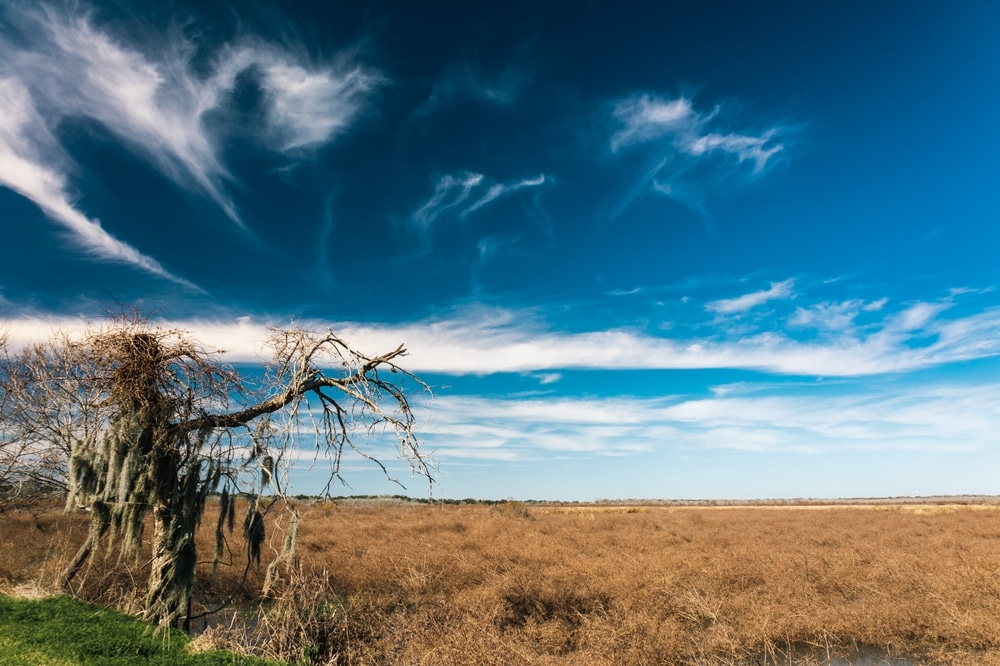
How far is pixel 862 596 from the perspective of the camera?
14.6m

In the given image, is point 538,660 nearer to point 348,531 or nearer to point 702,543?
point 702,543

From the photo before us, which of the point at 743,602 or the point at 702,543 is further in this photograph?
the point at 702,543

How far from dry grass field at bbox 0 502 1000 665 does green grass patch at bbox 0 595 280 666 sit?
3.16 feet

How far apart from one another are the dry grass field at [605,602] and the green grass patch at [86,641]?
0.96 m

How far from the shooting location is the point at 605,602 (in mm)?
14336

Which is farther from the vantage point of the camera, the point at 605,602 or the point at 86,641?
the point at 605,602

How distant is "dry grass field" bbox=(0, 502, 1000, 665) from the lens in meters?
10.3

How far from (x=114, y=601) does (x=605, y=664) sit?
10.8 metres

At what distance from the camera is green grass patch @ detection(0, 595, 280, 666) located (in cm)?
762

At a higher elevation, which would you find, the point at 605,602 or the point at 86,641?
the point at 86,641

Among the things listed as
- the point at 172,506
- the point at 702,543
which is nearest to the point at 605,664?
the point at 172,506

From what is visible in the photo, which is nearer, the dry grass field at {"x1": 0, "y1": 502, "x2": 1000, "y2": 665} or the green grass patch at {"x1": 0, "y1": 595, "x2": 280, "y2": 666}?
the green grass patch at {"x1": 0, "y1": 595, "x2": 280, "y2": 666}

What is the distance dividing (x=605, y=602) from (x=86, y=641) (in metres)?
11.0

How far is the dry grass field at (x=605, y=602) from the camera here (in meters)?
10.3
